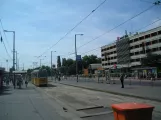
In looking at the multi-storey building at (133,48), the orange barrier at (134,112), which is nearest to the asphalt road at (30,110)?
the orange barrier at (134,112)

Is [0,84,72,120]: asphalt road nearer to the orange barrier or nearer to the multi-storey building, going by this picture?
the orange barrier

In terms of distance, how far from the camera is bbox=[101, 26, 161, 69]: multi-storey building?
90.3 metres

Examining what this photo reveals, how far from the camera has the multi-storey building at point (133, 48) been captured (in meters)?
90.3

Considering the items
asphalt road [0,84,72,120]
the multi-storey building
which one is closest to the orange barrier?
asphalt road [0,84,72,120]

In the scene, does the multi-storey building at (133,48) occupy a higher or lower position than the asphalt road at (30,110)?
higher

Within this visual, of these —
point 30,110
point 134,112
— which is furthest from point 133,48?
point 134,112

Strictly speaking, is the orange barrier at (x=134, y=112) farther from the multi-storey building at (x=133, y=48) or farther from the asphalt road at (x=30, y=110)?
the multi-storey building at (x=133, y=48)

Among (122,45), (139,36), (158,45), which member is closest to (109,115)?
(158,45)

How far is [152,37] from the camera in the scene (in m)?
90.9

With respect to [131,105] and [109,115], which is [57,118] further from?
[131,105]

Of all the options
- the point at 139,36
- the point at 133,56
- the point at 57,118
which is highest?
the point at 139,36

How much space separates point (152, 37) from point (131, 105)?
291 feet

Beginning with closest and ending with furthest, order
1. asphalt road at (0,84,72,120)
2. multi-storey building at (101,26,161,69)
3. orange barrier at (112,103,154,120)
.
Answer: orange barrier at (112,103,154,120), asphalt road at (0,84,72,120), multi-storey building at (101,26,161,69)

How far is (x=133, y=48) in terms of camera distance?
107 meters
